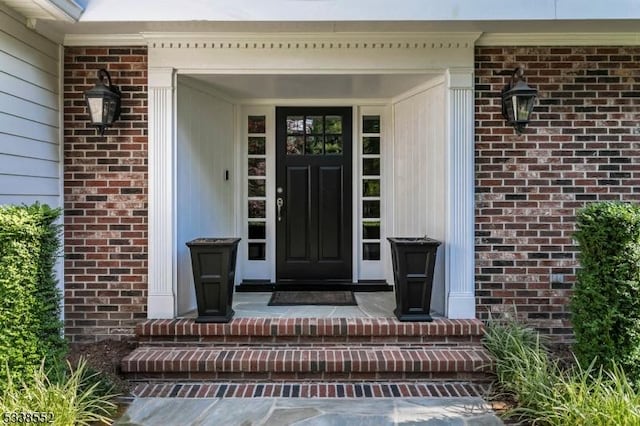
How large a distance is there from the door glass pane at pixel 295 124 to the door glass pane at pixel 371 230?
1245 millimetres

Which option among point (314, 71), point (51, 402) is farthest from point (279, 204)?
point (51, 402)

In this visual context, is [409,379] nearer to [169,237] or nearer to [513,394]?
[513,394]

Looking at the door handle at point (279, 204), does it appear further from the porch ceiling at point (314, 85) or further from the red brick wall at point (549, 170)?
the red brick wall at point (549, 170)

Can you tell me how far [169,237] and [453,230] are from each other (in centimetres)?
237

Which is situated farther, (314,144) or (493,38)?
(314,144)

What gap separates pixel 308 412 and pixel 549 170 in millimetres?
2749

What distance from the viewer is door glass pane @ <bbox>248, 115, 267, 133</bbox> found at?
4609mm

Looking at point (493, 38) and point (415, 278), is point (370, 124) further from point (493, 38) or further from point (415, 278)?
point (415, 278)

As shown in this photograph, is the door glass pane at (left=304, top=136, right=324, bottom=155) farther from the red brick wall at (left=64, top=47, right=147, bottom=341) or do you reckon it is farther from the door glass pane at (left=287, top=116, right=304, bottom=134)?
the red brick wall at (left=64, top=47, right=147, bottom=341)

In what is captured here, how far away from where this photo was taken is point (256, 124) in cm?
462

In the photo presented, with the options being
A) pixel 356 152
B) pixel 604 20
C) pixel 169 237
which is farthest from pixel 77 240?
pixel 604 20

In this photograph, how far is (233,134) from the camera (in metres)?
4.52

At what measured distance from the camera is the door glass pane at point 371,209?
15.1 feet

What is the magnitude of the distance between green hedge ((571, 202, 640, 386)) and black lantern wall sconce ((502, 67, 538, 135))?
1052 millimetres
